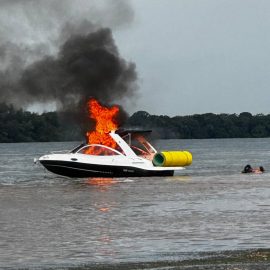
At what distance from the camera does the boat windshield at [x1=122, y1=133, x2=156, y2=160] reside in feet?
206

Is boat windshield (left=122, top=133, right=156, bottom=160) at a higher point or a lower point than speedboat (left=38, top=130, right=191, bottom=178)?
higher

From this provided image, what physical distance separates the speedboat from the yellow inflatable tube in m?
0.07

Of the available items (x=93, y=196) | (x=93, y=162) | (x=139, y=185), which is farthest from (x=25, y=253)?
(x=93, y=162)

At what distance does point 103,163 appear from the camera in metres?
58.6

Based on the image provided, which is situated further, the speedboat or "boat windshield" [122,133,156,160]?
"boat windshield" [122,133,156,160]

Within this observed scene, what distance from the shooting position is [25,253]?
79.4 feet

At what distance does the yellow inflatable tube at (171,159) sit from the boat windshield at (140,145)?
4.76 ft

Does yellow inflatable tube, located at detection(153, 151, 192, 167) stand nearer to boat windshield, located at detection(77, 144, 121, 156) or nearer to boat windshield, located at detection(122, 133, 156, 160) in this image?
boat windshield, located at detection(122, 133, 156, 160)

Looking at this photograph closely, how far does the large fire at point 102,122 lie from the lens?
205 feet

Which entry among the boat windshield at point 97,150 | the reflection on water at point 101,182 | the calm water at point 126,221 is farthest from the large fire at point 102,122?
the calm water at point 126,221

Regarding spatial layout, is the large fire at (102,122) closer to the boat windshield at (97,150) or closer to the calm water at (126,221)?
the boat windshield at (97,150)

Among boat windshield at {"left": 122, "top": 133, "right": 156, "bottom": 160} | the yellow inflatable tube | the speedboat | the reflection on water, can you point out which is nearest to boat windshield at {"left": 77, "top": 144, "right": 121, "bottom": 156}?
the speedboat

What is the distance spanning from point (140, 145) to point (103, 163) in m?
6.16

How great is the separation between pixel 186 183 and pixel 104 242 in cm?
3177
